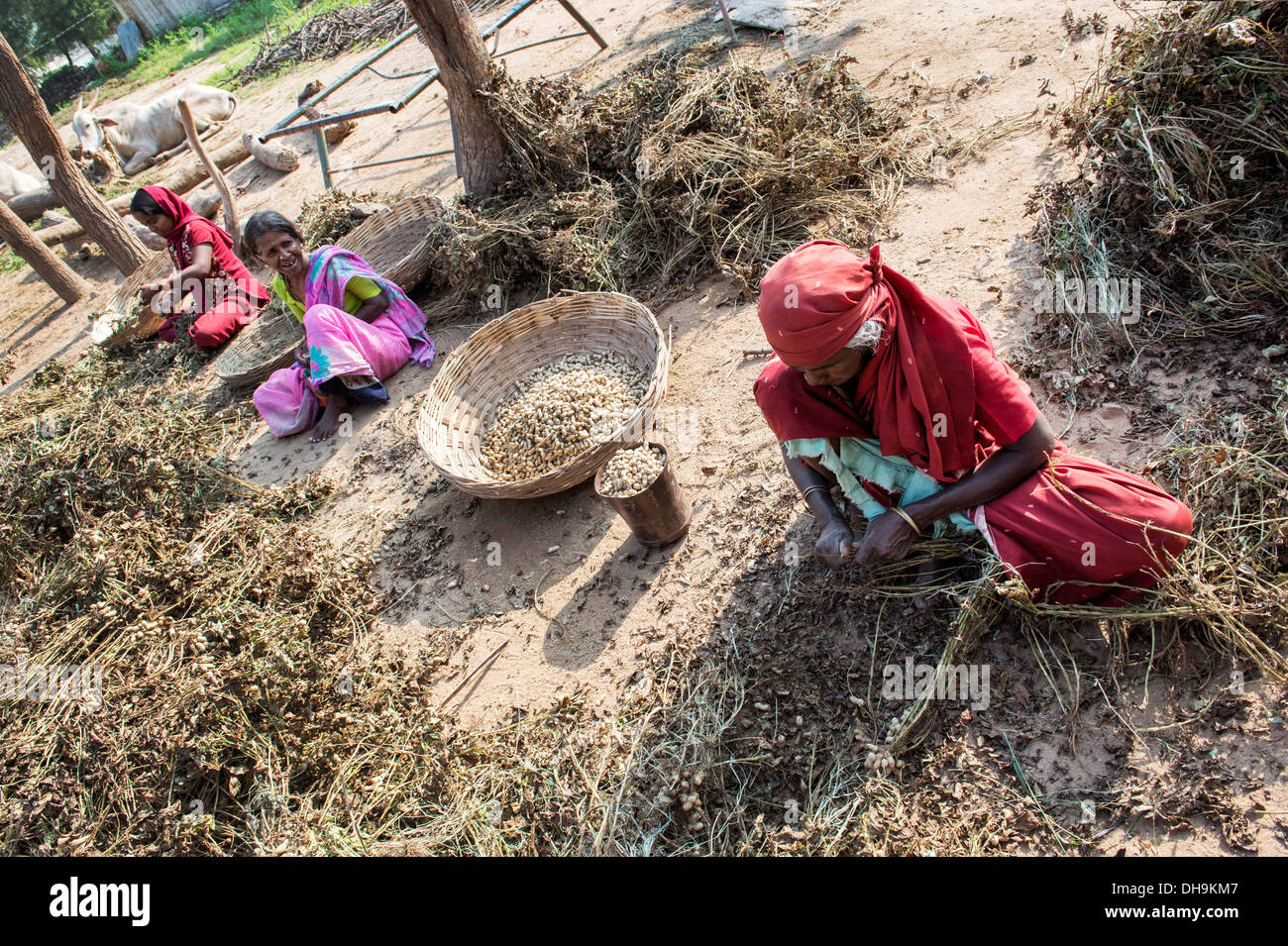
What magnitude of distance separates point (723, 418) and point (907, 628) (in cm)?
146

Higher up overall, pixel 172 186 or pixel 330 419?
pixel 172 186

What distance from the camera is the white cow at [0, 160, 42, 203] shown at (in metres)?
9.53

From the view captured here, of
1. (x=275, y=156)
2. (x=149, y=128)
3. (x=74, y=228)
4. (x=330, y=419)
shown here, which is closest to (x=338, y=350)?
(x=330, y=419)

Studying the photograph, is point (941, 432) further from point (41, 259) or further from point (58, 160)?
point (41, 259)

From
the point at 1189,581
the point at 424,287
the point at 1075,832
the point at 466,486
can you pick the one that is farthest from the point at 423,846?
the point at 424,287

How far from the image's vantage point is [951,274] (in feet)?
11.7

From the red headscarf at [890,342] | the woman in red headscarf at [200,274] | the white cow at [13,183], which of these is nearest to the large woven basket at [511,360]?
the red headscarf at [890,342]

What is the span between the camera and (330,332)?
441 centimetres

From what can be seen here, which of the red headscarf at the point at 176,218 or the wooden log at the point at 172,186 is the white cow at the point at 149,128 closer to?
the wooden log at the point at 172,186

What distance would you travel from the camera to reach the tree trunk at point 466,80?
4.84 m

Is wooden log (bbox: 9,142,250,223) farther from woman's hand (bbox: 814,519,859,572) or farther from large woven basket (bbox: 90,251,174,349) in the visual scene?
woman's hand (bbox: 814,519,859,572)

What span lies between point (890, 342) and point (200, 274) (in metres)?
5.68

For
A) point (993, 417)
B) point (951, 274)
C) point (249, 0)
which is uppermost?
point (249, 0)

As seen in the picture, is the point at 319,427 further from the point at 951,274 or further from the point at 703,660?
the point at 951,274
